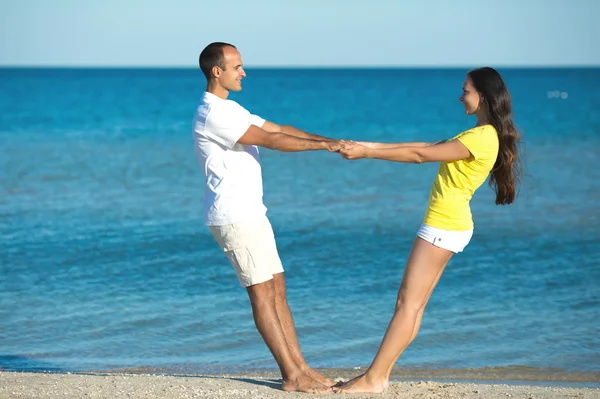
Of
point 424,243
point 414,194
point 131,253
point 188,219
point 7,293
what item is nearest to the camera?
point 424,243

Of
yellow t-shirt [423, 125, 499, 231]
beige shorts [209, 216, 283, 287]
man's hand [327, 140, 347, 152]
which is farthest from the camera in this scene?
man's hand [327, 140, 347, 152]

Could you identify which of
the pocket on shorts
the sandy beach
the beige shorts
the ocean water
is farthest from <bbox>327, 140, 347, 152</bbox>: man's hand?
the ocean water

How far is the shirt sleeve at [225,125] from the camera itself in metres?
5.26

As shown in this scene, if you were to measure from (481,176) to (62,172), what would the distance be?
16200 millimetres

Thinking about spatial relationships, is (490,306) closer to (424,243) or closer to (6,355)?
(424,243)

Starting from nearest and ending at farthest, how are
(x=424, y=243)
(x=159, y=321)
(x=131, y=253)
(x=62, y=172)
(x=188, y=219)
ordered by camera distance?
(x=424, y=243) → (x=159, y=321) → (x=131, y=253) → (x=188, y=219) → (x=62, y=172)

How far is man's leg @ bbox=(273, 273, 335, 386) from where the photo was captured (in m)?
5.55

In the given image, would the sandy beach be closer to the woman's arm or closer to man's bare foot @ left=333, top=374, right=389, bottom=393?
man's bare foot @ left=333, top=374, right=389, bottom=393

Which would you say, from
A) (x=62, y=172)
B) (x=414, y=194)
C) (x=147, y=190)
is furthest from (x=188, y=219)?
(x=62, y=172)

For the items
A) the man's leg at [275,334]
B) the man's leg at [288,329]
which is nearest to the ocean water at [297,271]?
the man's leg at [288,329]

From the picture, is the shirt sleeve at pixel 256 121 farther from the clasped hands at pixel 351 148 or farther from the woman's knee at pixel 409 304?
the woman's knee at pixel 409 304

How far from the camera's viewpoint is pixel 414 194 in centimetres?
1694

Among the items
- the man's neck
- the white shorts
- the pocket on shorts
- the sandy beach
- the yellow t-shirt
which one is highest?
the man's neck

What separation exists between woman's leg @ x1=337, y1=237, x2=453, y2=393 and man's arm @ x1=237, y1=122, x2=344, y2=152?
0.83 metres
